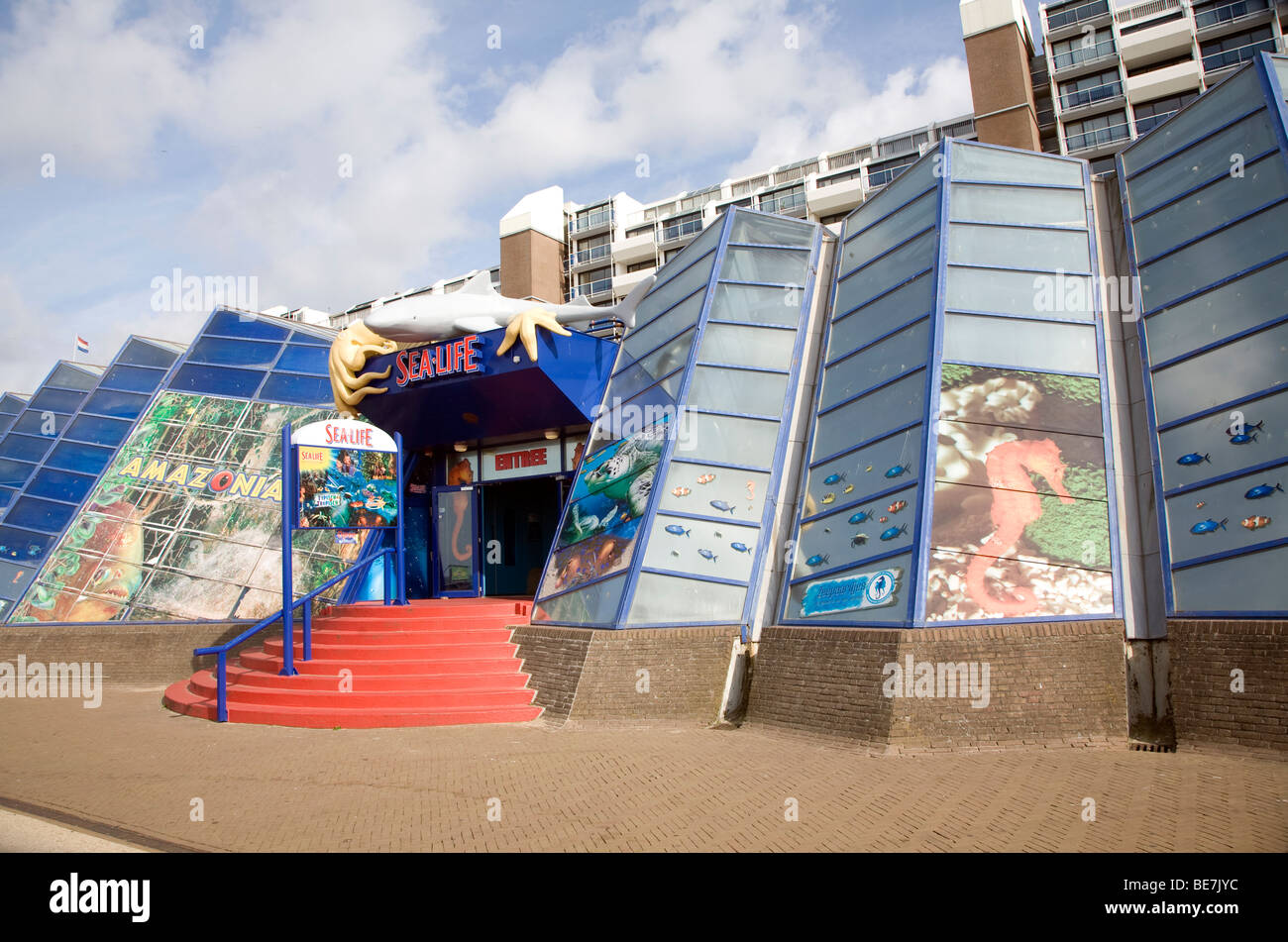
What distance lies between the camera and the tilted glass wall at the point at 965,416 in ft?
29.2

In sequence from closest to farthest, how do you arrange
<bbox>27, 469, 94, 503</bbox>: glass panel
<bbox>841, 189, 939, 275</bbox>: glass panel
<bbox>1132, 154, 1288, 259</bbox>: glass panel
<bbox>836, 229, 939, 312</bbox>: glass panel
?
<bbox>1132, 154, 1288, 259</bbox>: glass panel < <bbox>836, 229, 939, 312</bbox>: glass panel < <bbox>841, 189, 939, 275</bbox>: glass panel < <bbox>27, 469, 94, 503</bbox>: glass panel

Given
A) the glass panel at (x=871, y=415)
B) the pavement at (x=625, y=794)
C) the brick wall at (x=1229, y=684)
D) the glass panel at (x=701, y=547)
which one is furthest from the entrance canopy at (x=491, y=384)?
the brick wall at (x=1229, y=684)

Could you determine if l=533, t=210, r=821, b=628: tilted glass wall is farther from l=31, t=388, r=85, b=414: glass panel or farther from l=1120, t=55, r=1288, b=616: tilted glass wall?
l=31, t=388, r=85, b=414: glass panel

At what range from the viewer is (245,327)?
2162 cm

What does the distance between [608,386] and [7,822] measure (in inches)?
442

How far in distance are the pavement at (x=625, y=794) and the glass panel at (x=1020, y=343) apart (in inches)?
193

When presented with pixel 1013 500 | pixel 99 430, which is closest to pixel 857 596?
pixel 1013 500

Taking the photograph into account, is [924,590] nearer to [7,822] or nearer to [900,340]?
[900,340]

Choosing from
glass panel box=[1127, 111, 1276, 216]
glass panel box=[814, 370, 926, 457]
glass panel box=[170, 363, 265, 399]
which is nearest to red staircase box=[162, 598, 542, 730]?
glass panel box=[814, 370, 926, 457]

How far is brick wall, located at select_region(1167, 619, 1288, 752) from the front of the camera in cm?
700

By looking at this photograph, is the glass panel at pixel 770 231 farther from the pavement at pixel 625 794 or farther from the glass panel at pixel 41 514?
the glass panel at pixel 41 514

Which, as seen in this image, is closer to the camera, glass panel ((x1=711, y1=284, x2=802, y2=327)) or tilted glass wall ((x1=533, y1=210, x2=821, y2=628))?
tilted glass wall ((x1=533, y1=210, x2=821, y2=628))

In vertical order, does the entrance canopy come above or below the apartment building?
below

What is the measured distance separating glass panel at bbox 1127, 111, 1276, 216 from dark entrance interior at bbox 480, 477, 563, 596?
11366 mm
